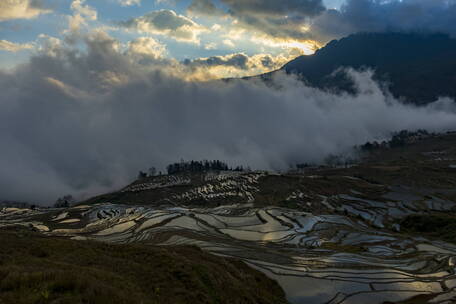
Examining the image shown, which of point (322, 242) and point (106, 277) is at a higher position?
point (106, 277)

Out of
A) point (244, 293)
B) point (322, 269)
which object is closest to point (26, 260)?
point (244, 293)

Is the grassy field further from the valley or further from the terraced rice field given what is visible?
the terraced rice field

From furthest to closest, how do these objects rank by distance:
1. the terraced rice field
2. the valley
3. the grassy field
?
the valley, the terraced rice field, the grassy field

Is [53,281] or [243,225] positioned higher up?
[53,281]

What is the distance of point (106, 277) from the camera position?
26375 mm

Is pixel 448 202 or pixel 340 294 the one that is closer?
pixel 340 294

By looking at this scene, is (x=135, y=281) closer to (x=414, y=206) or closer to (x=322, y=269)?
(x=322, y=269)

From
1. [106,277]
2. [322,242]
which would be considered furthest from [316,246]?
[106,277]

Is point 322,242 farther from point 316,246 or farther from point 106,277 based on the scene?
point 106,277

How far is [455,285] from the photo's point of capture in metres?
54.7

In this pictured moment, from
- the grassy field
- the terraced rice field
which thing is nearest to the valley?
the terraced rice field

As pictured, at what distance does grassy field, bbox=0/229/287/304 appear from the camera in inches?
792

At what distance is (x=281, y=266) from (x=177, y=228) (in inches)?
1957

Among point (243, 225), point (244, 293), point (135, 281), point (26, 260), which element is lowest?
point (243, 225)
